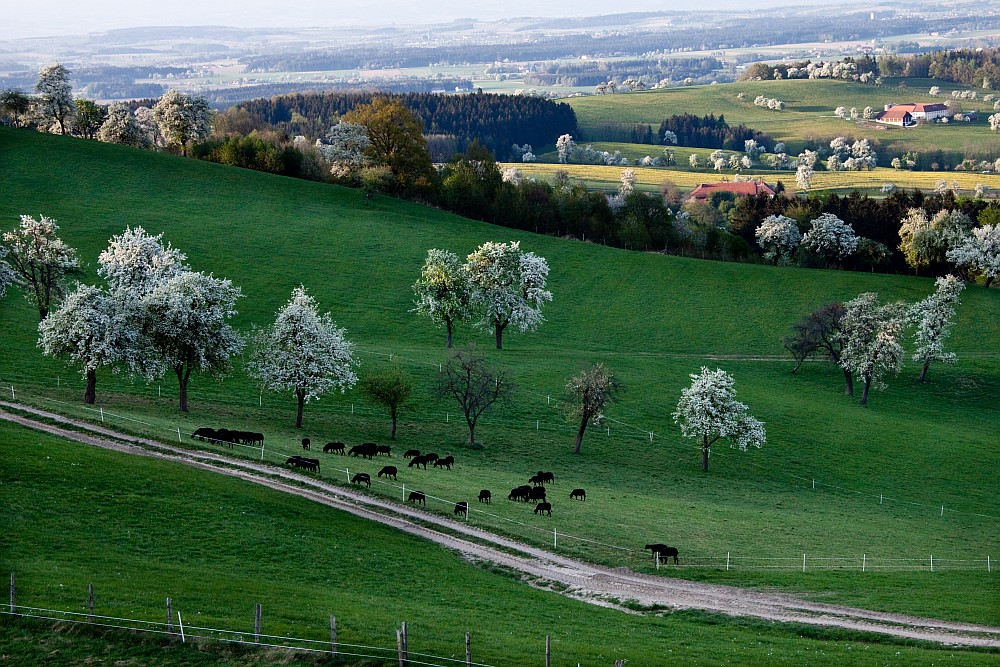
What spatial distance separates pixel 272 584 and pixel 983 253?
107 meters

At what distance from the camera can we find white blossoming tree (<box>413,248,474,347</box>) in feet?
290

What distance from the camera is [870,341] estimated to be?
89812mm

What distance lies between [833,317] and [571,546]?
5483cm

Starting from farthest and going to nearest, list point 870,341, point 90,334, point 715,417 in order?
point 870,341 < point 715,417 < point 90,334

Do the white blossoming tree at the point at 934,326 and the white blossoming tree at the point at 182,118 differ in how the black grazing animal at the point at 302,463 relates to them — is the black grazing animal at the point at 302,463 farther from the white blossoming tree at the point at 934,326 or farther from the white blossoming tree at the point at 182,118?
the white blossoming tree at the point at 182,118

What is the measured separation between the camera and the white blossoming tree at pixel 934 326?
94.5m

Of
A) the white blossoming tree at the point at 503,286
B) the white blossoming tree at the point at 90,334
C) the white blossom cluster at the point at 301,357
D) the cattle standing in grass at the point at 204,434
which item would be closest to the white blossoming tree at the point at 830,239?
the white blossoming tree at the point at 503,286

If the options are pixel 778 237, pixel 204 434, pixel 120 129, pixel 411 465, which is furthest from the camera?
pixel 120 129

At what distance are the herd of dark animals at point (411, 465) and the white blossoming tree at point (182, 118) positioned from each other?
3406 inches

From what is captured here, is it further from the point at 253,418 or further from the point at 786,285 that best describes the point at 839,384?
the point at 253,418

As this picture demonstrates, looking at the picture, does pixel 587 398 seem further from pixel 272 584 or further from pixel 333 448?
pixel 272 584

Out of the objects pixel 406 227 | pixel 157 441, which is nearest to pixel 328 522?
pixel 157 441

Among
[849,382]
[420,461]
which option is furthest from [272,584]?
[849,382]

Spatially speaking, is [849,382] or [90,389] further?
[849,382]
